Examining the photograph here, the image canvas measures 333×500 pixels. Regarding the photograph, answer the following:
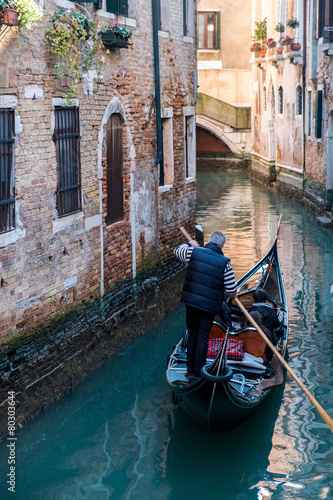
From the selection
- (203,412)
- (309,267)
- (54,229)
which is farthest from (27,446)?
(309,267)

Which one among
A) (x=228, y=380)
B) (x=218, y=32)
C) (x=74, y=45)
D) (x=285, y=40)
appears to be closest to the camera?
(x=228, y=380)

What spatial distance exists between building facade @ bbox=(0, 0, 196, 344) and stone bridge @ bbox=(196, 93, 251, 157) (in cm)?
1433

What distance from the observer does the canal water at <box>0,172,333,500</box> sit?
16.5 ft

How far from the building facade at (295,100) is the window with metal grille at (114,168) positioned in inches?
273

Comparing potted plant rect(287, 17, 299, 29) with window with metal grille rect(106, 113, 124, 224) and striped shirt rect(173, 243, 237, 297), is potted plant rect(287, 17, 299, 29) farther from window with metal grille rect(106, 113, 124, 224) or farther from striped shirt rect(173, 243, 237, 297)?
striped shirt rect(173, 243, 237, 297)

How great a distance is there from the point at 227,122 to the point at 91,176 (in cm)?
1832

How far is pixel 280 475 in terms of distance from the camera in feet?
16.9

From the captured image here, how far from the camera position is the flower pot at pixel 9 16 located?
198 inches

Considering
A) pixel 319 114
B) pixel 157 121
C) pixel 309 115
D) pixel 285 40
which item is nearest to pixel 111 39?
pixel 157 121

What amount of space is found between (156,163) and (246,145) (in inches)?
654

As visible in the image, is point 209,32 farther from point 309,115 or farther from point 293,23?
point 309,115

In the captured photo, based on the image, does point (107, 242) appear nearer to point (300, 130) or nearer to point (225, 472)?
point (225, 472)

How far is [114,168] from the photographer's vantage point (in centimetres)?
761

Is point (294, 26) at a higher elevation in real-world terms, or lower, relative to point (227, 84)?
higher
